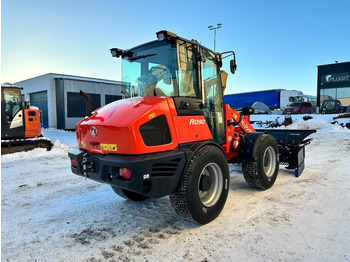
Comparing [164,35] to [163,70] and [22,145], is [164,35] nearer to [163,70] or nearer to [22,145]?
[163,70]

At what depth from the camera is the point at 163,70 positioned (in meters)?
3.56

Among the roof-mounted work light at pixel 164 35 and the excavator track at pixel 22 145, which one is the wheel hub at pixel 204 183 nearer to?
the roof-mounted work light at pixel 164 35

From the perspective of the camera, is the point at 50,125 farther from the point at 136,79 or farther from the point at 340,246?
the point at 340,246

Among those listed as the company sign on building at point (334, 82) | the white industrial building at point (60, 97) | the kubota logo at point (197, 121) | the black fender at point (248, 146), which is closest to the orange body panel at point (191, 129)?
the kubota logo at point (197, 121)

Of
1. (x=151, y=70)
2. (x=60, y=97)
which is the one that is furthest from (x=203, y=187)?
(x=60, y=97)

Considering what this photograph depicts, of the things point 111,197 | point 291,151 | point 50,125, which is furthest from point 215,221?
point 50,125

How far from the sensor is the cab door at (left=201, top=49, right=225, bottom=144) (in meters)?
3.93

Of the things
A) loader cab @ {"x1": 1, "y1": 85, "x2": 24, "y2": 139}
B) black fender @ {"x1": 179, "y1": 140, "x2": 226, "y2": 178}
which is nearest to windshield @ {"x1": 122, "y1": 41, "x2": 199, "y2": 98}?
black fender @ {"x1": 179, "y1": 140, "x2": 226, "y2": 178}

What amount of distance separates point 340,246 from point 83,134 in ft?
11.0

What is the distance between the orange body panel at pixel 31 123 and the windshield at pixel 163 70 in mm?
8873

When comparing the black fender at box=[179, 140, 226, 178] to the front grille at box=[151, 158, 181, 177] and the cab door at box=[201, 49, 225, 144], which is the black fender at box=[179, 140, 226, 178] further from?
the cab door at box=[201, 49, 225, 144]

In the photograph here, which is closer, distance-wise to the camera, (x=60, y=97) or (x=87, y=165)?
(x=87, y=165)

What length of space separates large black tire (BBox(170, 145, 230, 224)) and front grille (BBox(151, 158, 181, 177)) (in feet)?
0.59

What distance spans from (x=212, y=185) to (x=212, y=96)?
1.44 meters
